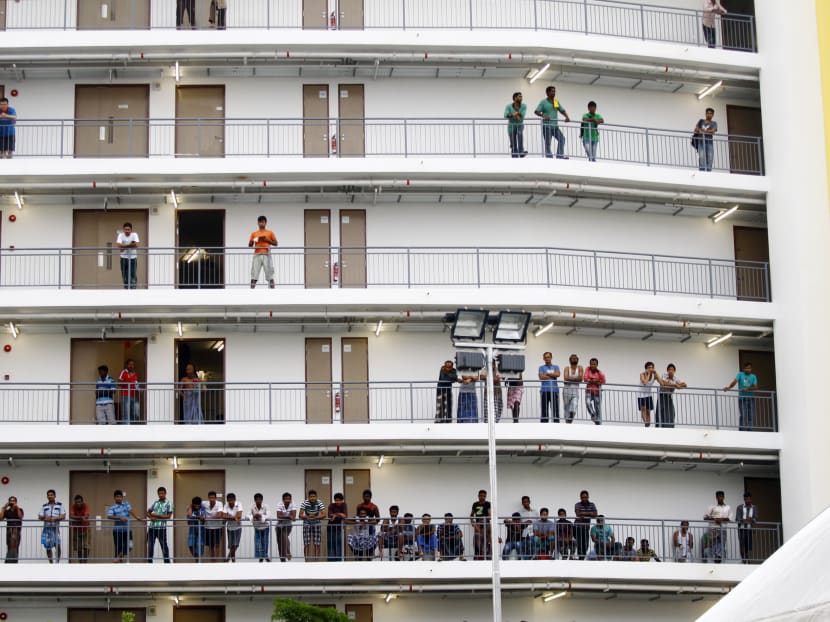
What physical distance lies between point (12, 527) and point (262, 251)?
338 inches

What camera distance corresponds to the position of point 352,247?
123ft

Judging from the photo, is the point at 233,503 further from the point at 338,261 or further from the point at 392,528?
the point at 338,261

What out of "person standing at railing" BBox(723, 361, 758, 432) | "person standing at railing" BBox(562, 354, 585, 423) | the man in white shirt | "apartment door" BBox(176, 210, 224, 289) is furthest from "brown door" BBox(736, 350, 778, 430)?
the man in white shirt

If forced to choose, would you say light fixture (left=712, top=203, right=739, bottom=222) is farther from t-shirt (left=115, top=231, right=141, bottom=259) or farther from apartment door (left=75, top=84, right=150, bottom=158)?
t-shirt (left=115, top=231, right=141, bottom=259)

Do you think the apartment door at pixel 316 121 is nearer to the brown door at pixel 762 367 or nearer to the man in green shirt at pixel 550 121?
the man in green shirt at pixel 550 121

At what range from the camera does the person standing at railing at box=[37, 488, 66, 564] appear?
111ft

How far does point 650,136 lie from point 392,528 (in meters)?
12.9

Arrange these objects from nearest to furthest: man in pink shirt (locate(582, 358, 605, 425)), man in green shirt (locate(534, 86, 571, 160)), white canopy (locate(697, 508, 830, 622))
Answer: white canopy (locate(697, 508, 830, 622)), man in pink shirt (locate(582, 358, 605, 425)), man in green shirt (locate(534, 86, 571, 160))

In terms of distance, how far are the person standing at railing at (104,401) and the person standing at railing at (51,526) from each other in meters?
2.14

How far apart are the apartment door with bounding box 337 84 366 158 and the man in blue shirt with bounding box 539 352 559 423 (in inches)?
288

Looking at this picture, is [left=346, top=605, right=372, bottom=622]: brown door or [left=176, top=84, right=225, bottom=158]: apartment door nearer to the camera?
[left=346, top=605, right=372, bottom=622]: brown door

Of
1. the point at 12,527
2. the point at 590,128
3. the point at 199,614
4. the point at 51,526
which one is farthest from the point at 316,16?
the point at 199,614

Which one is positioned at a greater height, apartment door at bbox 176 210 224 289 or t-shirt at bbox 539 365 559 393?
apartment door at bbox 176 210 224 289

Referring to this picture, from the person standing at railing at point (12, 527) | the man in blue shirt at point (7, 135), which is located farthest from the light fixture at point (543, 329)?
the man in blue shirt at point (7, 135)
